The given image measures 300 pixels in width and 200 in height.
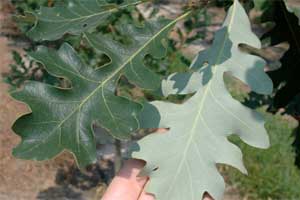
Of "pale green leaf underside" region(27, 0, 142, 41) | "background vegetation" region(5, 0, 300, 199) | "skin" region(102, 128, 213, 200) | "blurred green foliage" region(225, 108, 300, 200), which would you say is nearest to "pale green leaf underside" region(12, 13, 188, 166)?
"pale green leaf underside" region(27, 0, 142, 41)

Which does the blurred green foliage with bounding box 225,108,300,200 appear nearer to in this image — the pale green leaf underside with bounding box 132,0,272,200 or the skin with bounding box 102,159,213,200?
the skin with bounding box 102,159,213,200

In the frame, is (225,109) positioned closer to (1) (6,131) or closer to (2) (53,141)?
(2) (53,141)

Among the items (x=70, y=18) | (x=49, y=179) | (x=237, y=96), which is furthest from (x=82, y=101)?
(x=237, y=96)

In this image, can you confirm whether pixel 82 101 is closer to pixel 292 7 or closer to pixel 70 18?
pixel 70 18

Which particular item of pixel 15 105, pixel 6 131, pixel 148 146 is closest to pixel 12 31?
pixel 15 105

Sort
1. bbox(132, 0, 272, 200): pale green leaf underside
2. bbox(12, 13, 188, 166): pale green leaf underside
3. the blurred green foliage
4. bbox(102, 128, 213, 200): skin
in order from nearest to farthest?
bbox(12, 13, 188, 166): pale green leaf underside, bbox(132, 0, 272, 200): pale green leaf underside, bbox(102, 128, 213, 200): skin, the blurred green foliage

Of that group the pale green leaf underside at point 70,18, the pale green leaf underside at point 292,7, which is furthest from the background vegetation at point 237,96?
the pale green leaf underside at point 70,18

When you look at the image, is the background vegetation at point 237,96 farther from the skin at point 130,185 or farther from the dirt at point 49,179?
the skin at point 130,185
